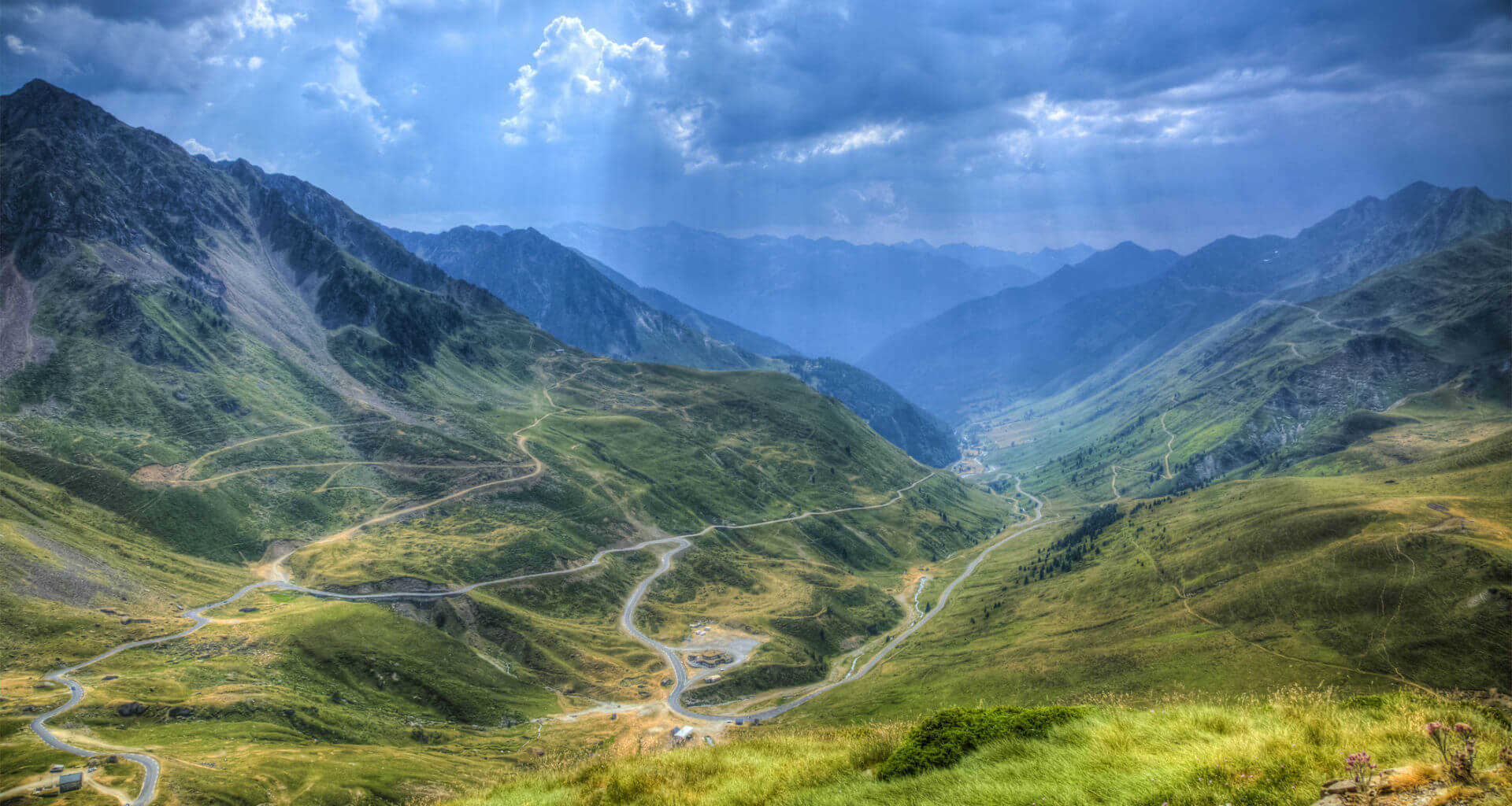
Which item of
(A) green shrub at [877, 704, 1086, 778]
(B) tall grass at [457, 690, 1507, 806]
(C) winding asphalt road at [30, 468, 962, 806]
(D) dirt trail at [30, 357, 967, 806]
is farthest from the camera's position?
(D) dirt trail at [30, 357, 967, 806]

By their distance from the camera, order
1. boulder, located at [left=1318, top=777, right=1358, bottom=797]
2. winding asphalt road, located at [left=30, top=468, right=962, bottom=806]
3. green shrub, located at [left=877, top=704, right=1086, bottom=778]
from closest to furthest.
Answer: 1. boulder, located at [left=1318, top=777, right=1358, bottom=797]
2. green shrub, located at [left=877, top=704, right=1086, bottom=778]
3. winding asphalt road, located at [left=30, top=468, right=962, bottom=806]

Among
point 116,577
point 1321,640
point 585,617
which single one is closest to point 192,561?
point 116,577

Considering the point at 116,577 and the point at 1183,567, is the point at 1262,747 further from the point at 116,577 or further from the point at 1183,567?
the point at 1183,567

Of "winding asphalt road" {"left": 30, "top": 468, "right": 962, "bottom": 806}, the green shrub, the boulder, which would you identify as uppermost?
the boulder

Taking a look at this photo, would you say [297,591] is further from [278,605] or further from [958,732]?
[958,732]

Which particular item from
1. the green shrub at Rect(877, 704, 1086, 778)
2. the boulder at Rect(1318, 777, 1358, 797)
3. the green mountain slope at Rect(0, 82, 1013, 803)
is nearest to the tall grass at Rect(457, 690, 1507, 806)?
the boulder at Rect(1318, 777, 1358, 797)

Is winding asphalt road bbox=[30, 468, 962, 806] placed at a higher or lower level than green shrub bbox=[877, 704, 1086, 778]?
lower

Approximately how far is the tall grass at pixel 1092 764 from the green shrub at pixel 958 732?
0.48 metres

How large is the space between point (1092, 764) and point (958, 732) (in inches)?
163

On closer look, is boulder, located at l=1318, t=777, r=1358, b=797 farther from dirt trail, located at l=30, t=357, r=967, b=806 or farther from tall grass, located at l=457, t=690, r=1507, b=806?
dirt trail, located at l=30, t=357, r=967, b=806

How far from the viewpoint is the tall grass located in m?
12.6

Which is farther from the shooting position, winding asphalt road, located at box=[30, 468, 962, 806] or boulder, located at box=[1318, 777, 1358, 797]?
winding asphalt road, located at box=[30, 468, 962, 806]

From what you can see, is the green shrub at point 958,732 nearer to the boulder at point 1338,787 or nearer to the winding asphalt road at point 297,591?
the boulder at point 1338,787

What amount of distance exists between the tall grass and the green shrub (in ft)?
1.59
